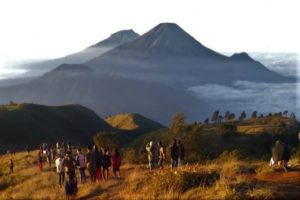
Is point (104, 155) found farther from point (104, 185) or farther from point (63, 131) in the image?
point (63, 131)

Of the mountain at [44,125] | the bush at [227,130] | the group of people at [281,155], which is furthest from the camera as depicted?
the mountain at [44,125]

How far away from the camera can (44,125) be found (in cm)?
13012

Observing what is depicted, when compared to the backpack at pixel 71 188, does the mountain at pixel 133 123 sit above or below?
above

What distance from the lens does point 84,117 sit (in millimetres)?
155500

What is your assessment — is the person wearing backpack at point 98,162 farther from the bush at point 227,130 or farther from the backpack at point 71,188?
the bush at point 227,130

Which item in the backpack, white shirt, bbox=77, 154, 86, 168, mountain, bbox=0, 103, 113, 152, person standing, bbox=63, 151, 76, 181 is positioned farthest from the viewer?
mountain, bbox=0, 103, 113, 152

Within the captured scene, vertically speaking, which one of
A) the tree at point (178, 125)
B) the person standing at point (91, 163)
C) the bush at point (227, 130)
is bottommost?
the bush at point (227, 130)

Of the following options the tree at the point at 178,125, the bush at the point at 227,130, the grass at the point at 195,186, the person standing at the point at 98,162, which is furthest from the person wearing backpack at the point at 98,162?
the bush at the point at 227,130

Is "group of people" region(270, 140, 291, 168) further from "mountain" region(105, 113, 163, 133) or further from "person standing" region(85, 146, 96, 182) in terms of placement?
"mountain" region(105, 113, 163, 133)

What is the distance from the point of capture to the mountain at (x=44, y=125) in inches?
4547

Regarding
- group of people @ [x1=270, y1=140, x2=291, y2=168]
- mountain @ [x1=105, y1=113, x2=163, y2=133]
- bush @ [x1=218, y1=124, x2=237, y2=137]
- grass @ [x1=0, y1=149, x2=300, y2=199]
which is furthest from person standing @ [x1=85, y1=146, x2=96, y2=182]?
mountain @ [x1=105, y1=113, x2=163, y2=133]

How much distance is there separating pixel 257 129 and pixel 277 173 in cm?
8030

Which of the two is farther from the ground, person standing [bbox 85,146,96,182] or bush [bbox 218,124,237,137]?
person standing [bbox 85,146,96,182]

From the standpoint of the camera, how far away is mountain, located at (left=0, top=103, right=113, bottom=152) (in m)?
116
